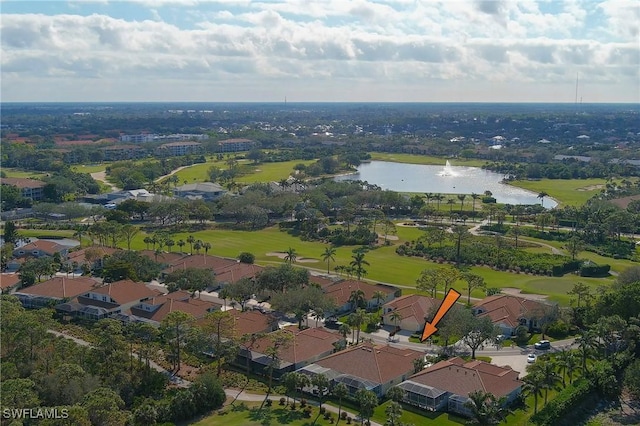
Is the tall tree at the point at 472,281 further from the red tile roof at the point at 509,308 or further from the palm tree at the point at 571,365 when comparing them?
the palm tree at the point at 571,365

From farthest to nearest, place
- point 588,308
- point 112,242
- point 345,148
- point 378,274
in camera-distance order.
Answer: point 345,148, point 112,242, point 378,274, point 588,308

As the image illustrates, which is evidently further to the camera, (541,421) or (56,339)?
(56,339)

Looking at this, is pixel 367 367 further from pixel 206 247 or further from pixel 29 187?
pixel 29 187

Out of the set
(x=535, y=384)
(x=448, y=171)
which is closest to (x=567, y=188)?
(x=448, y=171)

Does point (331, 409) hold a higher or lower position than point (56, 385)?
lower

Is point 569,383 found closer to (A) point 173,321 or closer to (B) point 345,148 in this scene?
(A) point 173,321

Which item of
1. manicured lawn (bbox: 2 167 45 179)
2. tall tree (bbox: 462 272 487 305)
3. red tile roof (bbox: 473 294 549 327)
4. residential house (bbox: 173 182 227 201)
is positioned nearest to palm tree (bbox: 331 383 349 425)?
red tile roof (bbox: 473 294 549 327)

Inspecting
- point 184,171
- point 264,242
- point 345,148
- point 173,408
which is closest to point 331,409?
point 173,408
